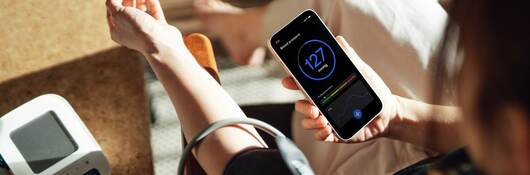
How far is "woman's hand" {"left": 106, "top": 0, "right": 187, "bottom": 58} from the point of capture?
73 cm

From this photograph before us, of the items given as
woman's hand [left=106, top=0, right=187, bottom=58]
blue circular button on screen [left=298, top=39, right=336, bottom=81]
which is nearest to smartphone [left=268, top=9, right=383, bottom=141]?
blue circular button on screen [left=298, top=39, right=336, bottom=81]

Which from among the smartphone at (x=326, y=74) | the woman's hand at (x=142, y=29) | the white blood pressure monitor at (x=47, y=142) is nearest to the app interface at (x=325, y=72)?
the smartphone at (x=326, y=74)

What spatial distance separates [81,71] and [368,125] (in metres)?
0.34

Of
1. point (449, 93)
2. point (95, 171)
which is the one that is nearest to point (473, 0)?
point (449, 93)

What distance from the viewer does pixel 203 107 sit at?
684mm

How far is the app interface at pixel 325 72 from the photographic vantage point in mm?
717

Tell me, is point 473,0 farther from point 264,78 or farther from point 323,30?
point 264,78

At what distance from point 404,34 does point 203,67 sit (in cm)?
22

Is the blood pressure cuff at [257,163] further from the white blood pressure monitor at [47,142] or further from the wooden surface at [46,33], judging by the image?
the wooden surface at [46,33]

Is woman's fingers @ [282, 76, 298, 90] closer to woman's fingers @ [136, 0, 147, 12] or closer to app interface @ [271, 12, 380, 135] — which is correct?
app interface @ [271, 12, 380, 135]

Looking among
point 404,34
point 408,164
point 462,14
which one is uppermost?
point 462,14

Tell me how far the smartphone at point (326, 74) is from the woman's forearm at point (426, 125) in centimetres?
3

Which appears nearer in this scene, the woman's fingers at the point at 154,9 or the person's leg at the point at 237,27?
the woman's fingers at the point at 154,9

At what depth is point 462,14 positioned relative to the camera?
0.42 meters
